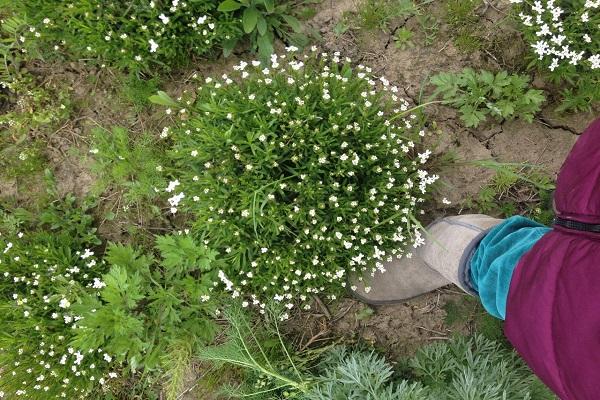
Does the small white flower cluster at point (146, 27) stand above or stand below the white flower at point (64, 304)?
above

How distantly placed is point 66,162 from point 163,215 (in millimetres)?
957

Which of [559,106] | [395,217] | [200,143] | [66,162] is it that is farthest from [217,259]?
[559,106]

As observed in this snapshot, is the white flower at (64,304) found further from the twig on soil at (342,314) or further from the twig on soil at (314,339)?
the twig on soil at (342,314)

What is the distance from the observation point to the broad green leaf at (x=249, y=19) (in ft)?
11.2

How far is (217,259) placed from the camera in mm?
3359

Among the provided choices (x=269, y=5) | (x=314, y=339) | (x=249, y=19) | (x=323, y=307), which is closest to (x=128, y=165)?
(x=249, y=19)

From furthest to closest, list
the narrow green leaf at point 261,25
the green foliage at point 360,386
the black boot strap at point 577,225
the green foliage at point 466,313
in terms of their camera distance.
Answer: the green foliage at point 466,313
the narrow green leaf at point 261,25
the green foliage at point 360,386
the black boot strap at point 577,225

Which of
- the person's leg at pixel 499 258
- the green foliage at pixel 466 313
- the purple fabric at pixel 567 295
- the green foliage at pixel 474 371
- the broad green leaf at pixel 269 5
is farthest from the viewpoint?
the green foliage at pixel 466 313

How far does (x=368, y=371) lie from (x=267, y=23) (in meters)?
2.66

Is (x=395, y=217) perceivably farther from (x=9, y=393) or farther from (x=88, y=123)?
(x=9, y=393)

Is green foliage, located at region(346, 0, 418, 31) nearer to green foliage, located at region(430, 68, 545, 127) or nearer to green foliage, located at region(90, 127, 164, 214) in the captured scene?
green foliage, located at region(430, 68, 545, 127)

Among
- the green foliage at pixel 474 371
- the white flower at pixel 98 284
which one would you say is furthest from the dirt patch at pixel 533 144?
the white flower at pixel 98 284

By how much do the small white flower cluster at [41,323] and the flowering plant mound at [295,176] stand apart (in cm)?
123

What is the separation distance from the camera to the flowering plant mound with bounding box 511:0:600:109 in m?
3.26
